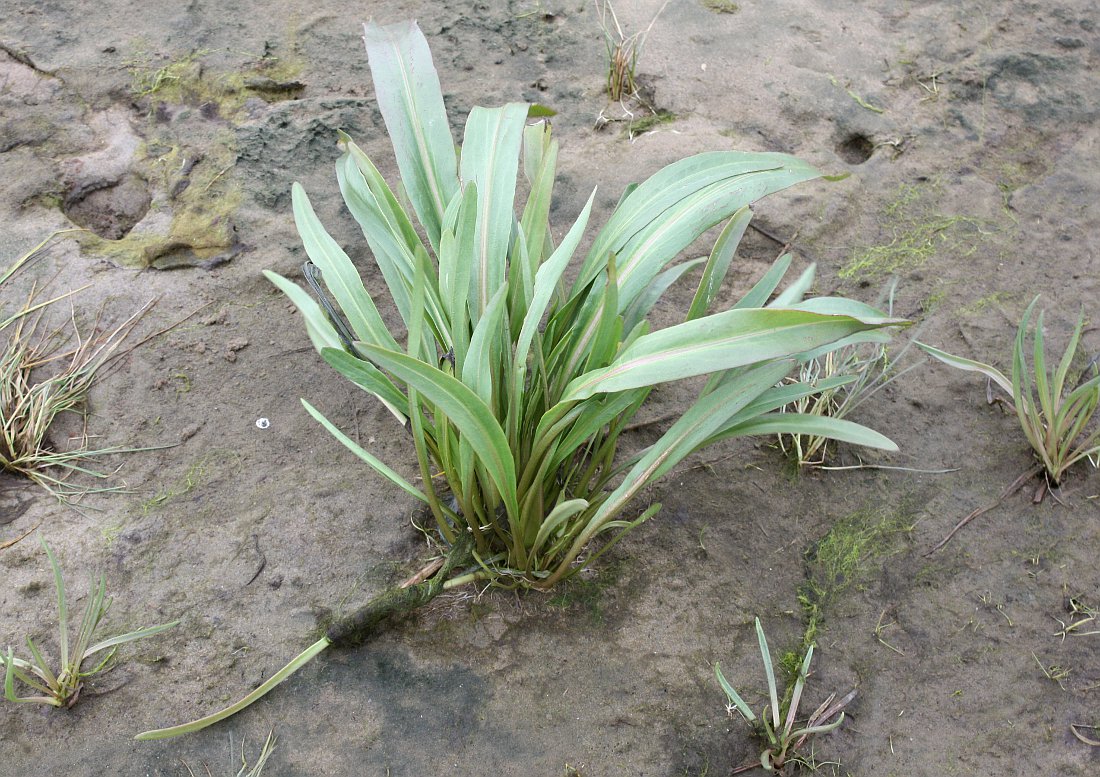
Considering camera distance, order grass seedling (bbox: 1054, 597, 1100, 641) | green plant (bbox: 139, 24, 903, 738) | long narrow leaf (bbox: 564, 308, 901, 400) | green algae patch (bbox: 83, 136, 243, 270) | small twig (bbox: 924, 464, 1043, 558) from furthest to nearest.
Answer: green algae patch (bbox: 83, 136, 243, 270)
small twig (bbox: 924, 464, 1043, 558)
grass seedling (bbox: 1054, 597, 1100, 641)
green plant (bbox: 139, 24, 903, 738)
long narrow leaf (bbox: 564, 308, 901, 400)

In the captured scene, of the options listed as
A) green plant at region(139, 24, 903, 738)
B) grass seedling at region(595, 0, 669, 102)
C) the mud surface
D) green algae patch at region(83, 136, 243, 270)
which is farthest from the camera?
grass seedling at region(595, 0, 669, 102)

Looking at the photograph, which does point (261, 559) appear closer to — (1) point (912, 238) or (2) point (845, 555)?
(2) point (845, 555)

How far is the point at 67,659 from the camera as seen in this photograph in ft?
4.42

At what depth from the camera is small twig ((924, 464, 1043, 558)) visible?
1610mm

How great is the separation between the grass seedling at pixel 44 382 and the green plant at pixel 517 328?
1.95ft

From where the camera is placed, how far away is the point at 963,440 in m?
1.76

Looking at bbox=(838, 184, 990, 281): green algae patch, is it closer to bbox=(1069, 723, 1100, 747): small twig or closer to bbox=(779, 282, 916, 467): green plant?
bbox=(779, 282, 916, 467): green plant

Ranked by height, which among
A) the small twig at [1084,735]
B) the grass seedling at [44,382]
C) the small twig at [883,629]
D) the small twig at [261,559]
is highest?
the grass seedling at [44,382]

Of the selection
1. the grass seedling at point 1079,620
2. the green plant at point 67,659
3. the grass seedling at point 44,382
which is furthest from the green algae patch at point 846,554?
the grass seedling at point 44,382

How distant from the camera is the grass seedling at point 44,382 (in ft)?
5.35

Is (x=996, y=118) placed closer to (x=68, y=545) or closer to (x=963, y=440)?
(x=963, y=440)

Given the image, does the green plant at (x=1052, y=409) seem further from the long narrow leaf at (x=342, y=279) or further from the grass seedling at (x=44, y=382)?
the grass seedling at (x=44, y=382)

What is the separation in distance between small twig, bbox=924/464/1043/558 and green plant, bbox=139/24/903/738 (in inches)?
16.1

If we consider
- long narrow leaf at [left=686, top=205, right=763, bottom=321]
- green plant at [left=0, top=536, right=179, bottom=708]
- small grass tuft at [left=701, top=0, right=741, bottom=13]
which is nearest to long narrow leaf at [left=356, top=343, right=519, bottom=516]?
long narrow leaf at [left=686, top=205, right=763, bottom=321]
